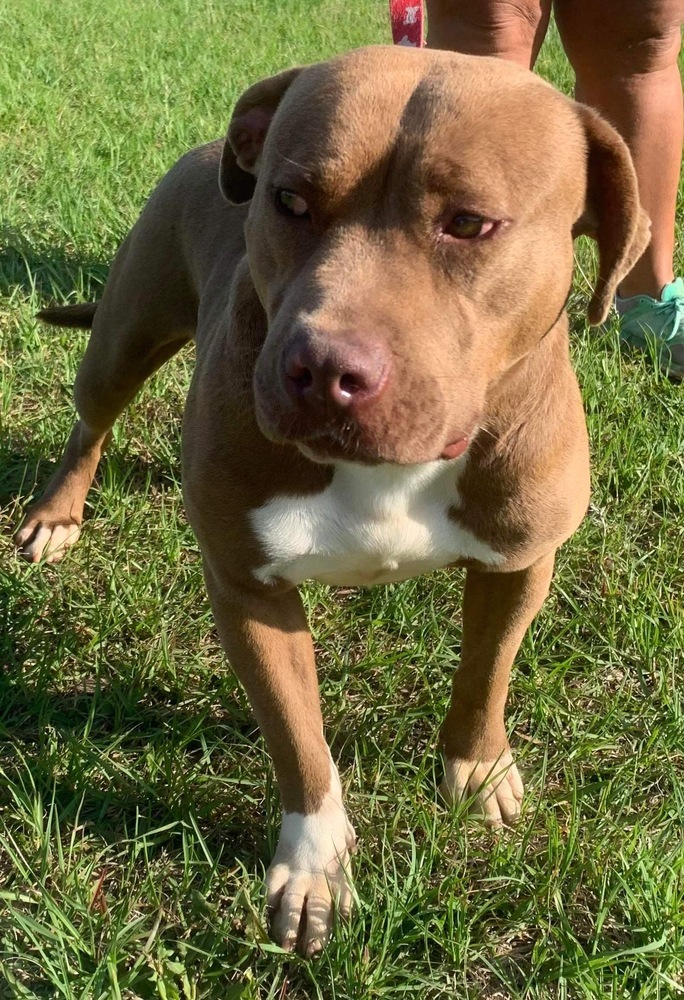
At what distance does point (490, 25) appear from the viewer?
10.2 ft

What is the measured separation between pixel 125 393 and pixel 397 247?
1.58m

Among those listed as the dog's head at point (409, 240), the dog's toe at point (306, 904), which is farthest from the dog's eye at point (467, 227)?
the dog's toe at point (306, 904)

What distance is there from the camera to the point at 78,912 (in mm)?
2045

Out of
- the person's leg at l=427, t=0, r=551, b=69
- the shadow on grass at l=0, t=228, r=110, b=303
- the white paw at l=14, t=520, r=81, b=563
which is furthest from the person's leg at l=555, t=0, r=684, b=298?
the white paw at l=14, t=520, r=81, b=563

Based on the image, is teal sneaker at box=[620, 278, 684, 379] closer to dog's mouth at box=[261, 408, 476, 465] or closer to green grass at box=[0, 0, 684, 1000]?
green grass at box=[0, 0, 684, 1000]

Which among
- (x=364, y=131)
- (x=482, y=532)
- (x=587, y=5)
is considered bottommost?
(x=482, y=532)

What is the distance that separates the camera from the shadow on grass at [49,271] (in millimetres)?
4199

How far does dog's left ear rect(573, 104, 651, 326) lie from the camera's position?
1787mm

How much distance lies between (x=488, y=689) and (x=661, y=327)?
2.07 meters

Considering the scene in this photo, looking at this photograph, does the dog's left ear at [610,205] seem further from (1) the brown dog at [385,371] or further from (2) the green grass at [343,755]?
(2) the green grass at [343,755]

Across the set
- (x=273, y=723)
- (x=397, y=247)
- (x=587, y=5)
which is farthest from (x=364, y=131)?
(x=587, y=5)

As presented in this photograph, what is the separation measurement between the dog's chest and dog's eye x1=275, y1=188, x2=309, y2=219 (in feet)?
1.58

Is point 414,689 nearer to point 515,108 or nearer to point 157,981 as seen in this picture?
point 157,981

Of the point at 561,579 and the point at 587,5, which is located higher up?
the point at 587,5
